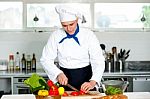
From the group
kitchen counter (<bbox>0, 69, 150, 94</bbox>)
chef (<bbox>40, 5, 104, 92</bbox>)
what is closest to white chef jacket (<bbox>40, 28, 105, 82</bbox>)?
chef (<bbox>40, 5, 104, 92</bbox>)

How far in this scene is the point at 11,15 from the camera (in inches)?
198

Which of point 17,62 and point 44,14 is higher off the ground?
point 44,14

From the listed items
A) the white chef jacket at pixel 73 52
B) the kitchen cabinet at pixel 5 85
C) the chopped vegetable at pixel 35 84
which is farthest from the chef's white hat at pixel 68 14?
the kitchen cabinet at pixel 5 85

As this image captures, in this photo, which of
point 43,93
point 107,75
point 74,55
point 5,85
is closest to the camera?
point 43,93

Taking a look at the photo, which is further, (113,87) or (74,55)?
(74,55)

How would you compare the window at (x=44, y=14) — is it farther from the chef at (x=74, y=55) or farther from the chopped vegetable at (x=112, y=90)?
the chopped vegetable at (x=112, y=90)

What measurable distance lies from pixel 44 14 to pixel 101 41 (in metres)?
0.92

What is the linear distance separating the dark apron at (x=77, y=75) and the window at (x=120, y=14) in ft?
6.00

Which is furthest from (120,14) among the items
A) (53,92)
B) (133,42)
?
(53,92)

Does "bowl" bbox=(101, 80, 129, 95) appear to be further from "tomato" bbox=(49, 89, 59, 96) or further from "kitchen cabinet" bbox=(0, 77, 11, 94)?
"kitchen cabinet" bbox=(0, 77, 11, 94)

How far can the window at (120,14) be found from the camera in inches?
200

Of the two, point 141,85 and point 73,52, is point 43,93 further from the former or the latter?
point 141,85

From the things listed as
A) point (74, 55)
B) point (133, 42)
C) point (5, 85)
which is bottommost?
point (5, 85)

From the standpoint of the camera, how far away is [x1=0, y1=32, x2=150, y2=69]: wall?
503 centimetres
